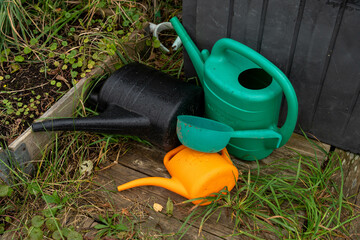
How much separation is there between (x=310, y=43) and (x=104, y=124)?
870mm

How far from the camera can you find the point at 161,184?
1552 mm

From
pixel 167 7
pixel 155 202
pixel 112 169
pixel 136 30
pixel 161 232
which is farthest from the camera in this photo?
pixel 167 7

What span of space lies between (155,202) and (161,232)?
0.46 feet

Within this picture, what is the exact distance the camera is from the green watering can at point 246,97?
4.78ft

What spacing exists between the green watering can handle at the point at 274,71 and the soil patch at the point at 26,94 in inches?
30.4

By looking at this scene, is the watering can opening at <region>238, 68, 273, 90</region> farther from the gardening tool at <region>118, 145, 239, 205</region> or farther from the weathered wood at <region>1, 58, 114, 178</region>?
the weathered wood at <region>1, 58, 114, 178</region>

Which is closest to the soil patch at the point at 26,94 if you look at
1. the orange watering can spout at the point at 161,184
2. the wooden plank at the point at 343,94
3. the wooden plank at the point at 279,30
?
the orange watering can spout at the point at 161,184

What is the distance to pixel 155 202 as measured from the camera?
1564 mm

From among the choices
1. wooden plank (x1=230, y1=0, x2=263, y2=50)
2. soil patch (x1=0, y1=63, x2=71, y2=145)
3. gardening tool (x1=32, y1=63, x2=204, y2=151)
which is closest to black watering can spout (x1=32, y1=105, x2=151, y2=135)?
gardening tool (x1=32, y1=63, x2=204, y2=151)

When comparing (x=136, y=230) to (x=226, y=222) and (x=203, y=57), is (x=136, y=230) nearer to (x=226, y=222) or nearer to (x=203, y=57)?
(x=226, y=222)

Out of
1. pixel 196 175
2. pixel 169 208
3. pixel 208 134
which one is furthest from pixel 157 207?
pixel 208 134

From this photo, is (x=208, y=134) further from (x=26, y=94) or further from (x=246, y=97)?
(x=26, y=94)

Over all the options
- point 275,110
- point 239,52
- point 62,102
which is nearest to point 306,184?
point 275,110

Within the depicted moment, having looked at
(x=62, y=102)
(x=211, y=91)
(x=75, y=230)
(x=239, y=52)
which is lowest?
(x=75, y=230)
